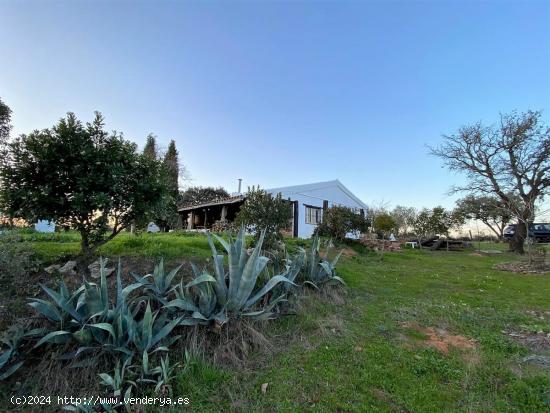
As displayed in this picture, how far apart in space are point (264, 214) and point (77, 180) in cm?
416

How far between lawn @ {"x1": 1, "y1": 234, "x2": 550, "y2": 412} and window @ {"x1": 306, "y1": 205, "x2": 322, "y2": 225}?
12.6 metres

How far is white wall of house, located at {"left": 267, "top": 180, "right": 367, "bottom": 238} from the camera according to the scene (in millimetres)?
16891

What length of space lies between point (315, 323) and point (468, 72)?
10.3 meters

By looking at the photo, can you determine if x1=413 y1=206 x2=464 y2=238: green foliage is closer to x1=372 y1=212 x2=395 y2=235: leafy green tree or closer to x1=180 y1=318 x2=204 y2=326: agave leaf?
x1=372 y1=212 x2=395 y2=235: leafy green tree

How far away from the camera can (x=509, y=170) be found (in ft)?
59.9

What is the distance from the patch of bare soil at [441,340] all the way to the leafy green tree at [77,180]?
4.82 metres

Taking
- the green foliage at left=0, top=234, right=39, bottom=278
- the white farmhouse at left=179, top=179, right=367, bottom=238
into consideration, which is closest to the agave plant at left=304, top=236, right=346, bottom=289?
the green foliage at left=0, top=234, right=39, bottom=278

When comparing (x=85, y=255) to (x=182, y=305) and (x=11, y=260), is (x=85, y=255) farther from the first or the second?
(x=182, y=305)

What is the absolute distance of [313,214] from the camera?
1850 centimetres

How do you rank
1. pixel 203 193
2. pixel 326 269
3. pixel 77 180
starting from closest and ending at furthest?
1. pixel 77 180
2. pixel 326 269
3. pixel 203 193

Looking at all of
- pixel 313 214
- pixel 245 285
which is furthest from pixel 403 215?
pixel 245 285

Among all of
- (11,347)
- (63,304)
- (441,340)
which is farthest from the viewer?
(441,340)

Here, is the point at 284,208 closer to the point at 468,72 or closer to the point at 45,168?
the point at 45,168

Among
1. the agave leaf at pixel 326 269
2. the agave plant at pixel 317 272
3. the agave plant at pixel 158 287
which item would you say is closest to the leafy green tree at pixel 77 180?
the agave plant at pixel 158 287
